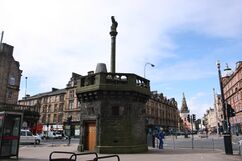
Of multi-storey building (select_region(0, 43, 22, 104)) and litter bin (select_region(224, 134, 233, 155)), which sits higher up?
multi-storey building (select_region(0, 43, 22, 104))

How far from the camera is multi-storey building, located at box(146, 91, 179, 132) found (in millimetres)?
75713

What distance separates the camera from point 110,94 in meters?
17.7

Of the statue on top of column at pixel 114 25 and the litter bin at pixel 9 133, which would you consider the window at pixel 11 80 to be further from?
the litter bin at pixel 9 133

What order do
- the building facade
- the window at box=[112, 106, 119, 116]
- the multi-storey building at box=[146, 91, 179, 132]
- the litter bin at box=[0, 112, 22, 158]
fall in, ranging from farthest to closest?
1. the building facade
2. the multi-storey building at box=[146, 91, 179, 132]
3. the window at box=[112, 106, 119, 116]
4. the litter bin at box=[0, 112, 22, 158]

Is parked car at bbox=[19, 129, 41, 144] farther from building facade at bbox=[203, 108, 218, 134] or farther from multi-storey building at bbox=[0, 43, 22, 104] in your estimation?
building facade at bbox=[203, 108, 218, 134]

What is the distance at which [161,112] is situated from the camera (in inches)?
3386

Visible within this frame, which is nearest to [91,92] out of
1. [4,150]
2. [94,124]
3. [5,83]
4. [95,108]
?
[95,108]

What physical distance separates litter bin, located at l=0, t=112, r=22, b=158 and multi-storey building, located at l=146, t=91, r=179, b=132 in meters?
57.1

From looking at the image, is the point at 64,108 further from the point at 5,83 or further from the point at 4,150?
the point at 4,150

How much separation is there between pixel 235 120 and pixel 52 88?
53795mm

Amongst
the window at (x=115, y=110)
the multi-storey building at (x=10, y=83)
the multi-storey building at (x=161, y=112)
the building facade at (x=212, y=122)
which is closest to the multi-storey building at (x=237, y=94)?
the multi-storey building at (x=161, y=112)

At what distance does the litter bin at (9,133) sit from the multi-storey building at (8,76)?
3129 centimetres

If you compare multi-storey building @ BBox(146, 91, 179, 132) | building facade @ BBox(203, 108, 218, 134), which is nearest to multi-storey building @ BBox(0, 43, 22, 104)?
multi-storey building @ BBox(146, 91, 179, 132)

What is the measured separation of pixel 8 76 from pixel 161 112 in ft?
183
